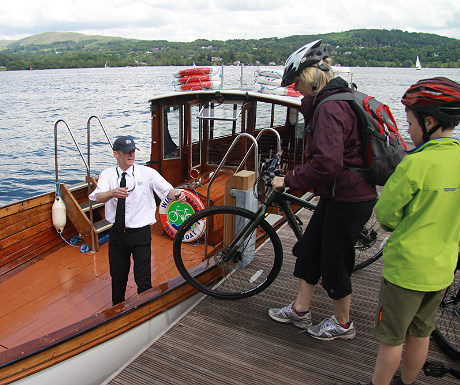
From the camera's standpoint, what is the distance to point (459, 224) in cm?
183

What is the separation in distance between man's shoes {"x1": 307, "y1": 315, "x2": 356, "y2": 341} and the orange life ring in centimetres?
212

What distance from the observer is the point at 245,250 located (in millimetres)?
3682

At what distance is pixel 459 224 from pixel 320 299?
1.75 metres

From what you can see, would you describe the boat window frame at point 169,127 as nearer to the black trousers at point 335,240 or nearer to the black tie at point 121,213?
the black tie at point 121,213

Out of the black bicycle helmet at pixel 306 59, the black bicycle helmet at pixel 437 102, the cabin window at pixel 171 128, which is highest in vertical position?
the black bicycle helmet at pixel 306 59

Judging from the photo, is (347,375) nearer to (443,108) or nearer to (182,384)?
(182,384)

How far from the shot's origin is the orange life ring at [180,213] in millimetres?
4738

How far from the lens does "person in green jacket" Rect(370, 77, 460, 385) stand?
5.69 ft

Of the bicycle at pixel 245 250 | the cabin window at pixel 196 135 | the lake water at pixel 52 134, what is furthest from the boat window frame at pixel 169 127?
the bicycle at pixel 245 250

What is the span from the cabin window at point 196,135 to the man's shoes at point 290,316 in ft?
12.6

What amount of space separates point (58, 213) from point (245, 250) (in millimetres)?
2433

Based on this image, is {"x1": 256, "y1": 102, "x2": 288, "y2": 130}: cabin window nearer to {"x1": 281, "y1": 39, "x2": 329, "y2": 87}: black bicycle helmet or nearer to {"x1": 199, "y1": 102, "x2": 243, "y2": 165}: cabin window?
{"x1": 199, "y1": 102, "x2": 243, "y2": 165}: cabin window

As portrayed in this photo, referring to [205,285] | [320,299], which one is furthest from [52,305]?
[320,299]

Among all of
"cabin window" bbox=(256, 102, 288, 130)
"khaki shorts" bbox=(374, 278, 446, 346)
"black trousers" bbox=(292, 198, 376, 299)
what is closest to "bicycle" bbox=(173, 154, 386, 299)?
"black trousers" bbox=(292, 198, 376, 299)
